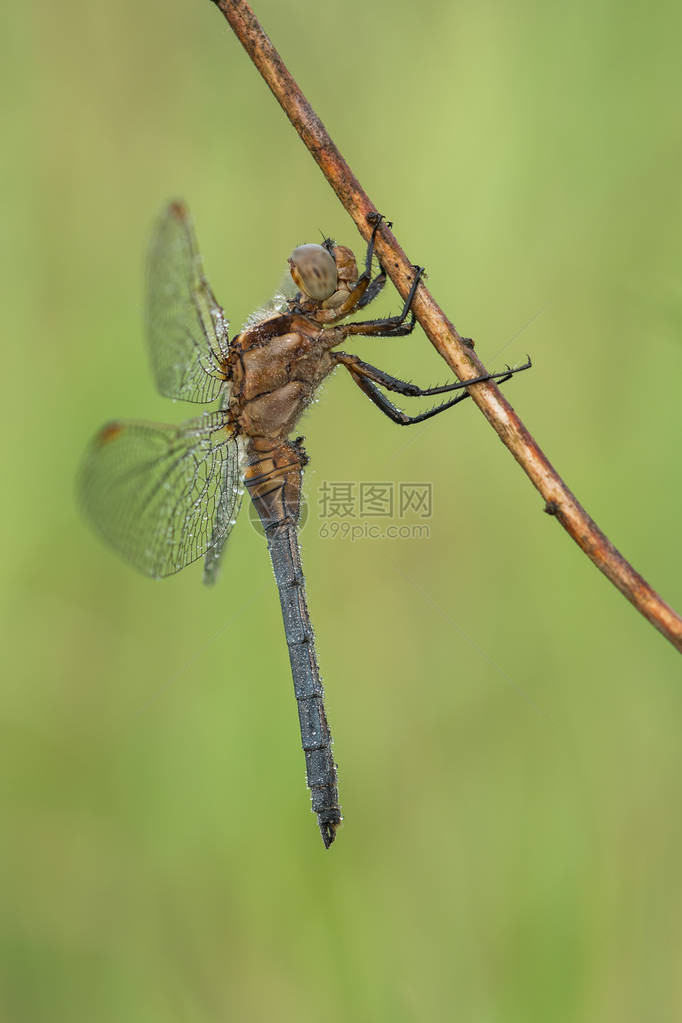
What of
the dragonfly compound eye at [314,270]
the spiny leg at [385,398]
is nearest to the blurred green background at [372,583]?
the spiny leg at [385,398]

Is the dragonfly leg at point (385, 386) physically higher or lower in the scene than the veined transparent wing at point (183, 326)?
lower

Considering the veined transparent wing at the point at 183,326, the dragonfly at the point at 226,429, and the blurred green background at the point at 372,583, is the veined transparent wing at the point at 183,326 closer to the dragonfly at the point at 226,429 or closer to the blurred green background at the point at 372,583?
the dragonfly at the point at 226,429

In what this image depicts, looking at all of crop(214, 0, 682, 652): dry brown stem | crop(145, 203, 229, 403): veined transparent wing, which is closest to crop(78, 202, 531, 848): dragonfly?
crop(145, 203, 229, 403): veined transparent wing

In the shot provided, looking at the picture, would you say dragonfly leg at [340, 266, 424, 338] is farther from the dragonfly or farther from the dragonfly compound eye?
the dragonfly compound eye

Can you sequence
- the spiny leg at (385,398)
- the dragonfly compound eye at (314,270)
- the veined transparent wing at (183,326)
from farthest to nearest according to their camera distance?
1. the veined transparent wing at (183,326)
2. the spiny leg at (385,398)
3. the dragonfly compound eye at (314,270)

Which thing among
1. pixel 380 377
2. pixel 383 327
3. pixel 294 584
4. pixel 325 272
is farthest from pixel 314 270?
pixel 294 584

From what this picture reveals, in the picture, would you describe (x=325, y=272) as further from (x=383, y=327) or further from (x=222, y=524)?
(x=222, y=524)
